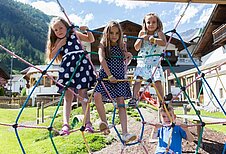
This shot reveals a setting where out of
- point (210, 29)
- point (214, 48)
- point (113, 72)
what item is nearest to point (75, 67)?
point (113, 72)

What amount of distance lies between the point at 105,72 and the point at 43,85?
1647 centimetres

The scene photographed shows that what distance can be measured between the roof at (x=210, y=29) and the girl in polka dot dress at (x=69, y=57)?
7674 mm

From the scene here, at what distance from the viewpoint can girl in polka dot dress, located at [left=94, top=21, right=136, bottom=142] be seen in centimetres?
222

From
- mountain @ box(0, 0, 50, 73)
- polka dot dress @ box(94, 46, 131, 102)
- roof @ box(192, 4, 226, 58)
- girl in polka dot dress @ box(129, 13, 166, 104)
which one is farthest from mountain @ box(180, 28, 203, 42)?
mountain @ box(0, 0, 50, 73)

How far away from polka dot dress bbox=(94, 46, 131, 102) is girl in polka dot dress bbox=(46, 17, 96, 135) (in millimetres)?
100

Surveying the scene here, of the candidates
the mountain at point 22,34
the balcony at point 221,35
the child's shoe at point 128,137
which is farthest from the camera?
the mountain at point 22,34

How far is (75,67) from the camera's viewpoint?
2.26 meters

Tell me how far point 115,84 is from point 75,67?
1.02 feet

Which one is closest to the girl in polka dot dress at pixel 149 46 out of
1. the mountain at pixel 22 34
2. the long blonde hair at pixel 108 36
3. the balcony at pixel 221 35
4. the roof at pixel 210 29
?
the long blonde hair at pixel 108 36

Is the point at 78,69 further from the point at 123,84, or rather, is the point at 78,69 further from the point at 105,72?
the point at 123,84

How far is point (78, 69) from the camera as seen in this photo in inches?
89.4

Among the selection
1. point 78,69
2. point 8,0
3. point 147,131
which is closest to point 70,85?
point 78,69

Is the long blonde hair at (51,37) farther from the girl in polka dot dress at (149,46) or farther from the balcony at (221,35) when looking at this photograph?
the balcony at (221,35)

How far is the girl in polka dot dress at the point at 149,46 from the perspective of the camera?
242cm
